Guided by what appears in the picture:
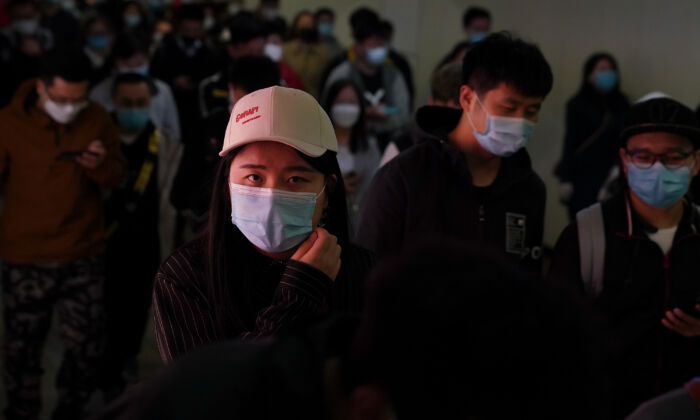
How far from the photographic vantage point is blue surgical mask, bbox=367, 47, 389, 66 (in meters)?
8.34

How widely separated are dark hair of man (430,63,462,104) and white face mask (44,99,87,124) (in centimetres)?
181

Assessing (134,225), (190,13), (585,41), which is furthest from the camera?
(190,13)

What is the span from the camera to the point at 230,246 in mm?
2434

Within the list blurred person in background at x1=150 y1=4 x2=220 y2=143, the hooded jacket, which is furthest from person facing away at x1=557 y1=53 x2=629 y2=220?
the hooded jacket

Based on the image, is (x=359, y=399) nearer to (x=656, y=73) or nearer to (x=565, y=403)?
(x=565, y=403)

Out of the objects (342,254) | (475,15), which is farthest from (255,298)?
(475,15)

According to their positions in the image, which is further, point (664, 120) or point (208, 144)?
point (208, 144)

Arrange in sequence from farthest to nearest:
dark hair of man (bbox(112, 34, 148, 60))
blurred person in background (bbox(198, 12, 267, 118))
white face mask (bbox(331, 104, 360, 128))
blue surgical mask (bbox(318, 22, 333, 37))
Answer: blue surgical mask (bbox(318, 22, 333, 37)), dark hair of man (bbox(112, 34, 148, 60)), blurred person in background (bbox(198, 12, 267, 118)), white face mask (bbox(331, 104, 360, 128))

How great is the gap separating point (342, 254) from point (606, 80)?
18.8 ft

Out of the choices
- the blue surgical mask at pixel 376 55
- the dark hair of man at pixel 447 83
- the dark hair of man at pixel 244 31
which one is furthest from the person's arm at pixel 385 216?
the blue surgical mask at pixel 376 55

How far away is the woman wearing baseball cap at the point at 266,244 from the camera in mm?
2227

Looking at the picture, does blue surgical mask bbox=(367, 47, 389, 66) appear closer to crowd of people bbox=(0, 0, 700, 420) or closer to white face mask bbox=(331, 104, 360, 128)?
crowd of people bbox=(0, 0, 700, 420)

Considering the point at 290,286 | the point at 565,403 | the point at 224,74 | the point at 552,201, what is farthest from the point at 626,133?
the point at 552,201

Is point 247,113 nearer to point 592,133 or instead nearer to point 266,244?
point 266,244
